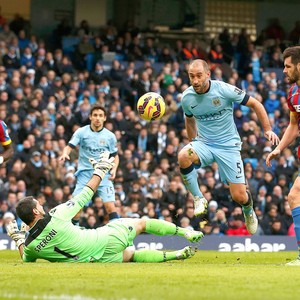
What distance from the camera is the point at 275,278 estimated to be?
10.6m

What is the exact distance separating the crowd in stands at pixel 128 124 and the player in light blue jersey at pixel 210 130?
697 centimetres

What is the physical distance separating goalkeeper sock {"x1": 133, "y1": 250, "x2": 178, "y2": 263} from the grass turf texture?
0.64 m

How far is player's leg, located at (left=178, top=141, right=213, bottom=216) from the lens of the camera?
1477 centimetres

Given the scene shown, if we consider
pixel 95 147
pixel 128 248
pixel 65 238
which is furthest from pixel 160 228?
pixel 95 147

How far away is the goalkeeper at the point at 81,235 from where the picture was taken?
1252cm

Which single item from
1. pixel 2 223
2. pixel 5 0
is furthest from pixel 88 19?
pixel 2 223

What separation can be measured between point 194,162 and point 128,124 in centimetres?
1125

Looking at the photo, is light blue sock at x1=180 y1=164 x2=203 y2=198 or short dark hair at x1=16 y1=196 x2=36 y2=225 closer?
short dark hair at x1=16 y1=196 x2=36 y2=225

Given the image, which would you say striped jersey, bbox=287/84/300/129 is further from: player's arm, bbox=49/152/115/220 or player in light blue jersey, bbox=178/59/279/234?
player's arm, bbox=49/152/115/220

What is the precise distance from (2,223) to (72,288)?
12332mm

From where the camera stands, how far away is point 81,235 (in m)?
12.7

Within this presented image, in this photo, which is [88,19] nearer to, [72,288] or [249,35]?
[249,35]

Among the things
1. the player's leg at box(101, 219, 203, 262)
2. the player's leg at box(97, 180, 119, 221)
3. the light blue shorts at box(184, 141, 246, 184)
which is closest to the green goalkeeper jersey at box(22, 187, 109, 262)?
the player's leg at box(101, 219, 203, 262)

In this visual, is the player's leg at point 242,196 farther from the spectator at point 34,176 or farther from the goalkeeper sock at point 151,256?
the spectator at point 34,176
